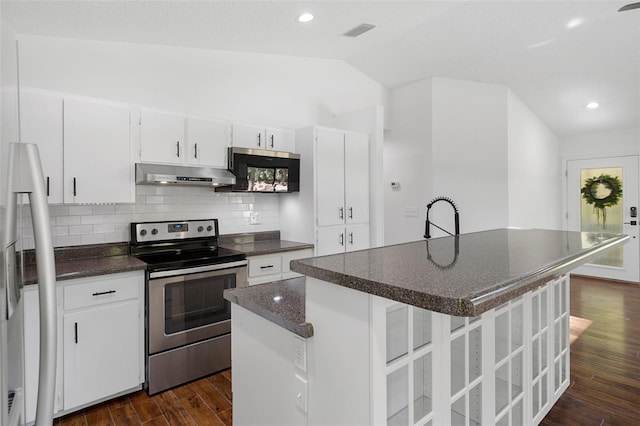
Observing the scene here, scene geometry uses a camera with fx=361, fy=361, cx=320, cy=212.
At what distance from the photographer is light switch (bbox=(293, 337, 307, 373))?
1.26 m

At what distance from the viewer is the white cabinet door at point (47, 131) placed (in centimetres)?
234

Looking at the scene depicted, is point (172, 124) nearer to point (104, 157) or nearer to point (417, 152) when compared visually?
point (104, 157)

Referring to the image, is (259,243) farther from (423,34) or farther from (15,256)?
(15,256)

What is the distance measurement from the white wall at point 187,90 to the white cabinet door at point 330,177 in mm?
602

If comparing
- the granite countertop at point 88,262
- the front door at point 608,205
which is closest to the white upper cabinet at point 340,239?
the granite countertop at point 88,262

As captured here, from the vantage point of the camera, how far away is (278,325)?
139cm

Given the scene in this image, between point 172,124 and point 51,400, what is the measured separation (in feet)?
8.22

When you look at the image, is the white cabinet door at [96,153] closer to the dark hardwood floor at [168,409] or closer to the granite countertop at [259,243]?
the granite countertop at [259,243]

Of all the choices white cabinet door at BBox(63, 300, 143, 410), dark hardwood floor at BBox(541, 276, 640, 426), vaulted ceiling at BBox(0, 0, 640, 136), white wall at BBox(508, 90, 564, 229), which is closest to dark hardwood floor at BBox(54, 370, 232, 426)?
white cabinet door at BBox(63, 300, 143, 410)

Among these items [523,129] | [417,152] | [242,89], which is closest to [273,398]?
[242,89]

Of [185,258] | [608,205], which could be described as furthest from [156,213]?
[608,205]

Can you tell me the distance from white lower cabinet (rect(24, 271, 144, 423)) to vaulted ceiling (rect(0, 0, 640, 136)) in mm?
1828

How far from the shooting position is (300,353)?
128cm

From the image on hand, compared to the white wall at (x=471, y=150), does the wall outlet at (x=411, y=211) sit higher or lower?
lower
